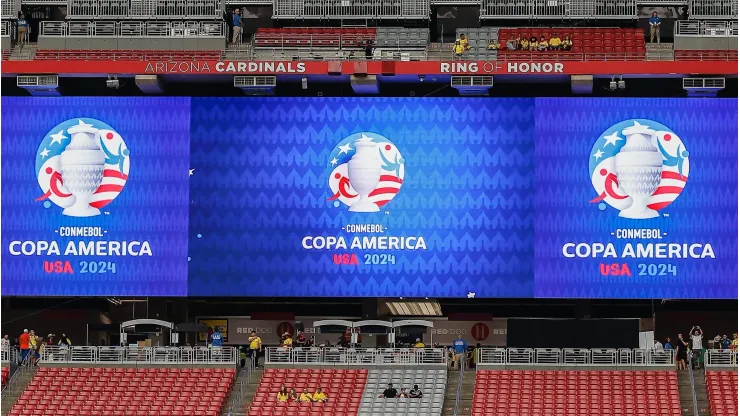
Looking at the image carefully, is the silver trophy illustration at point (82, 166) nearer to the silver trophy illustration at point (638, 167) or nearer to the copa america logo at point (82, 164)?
the copa america logo at point (82, 164)

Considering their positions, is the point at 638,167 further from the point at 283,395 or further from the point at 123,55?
the point at 123,55

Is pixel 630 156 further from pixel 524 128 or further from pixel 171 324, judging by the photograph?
pixel 171 324

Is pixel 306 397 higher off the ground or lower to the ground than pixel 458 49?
lower

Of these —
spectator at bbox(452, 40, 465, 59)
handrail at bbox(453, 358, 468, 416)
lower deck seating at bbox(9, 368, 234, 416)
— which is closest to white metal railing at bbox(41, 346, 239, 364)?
lower deck seating at bbox(9, 368, 234, 416)

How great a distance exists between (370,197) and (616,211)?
24.9 ft

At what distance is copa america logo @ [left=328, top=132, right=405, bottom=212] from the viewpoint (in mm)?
47812

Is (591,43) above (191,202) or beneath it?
above

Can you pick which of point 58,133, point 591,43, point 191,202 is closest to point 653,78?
point 591,43

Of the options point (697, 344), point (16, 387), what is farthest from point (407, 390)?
point (16, 387)

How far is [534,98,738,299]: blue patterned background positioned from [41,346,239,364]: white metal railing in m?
10.1

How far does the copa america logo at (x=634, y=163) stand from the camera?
47.4 meters

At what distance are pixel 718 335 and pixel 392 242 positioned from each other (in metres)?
10.9

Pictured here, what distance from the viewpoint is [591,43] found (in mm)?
49344

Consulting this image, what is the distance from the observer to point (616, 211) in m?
47.4
